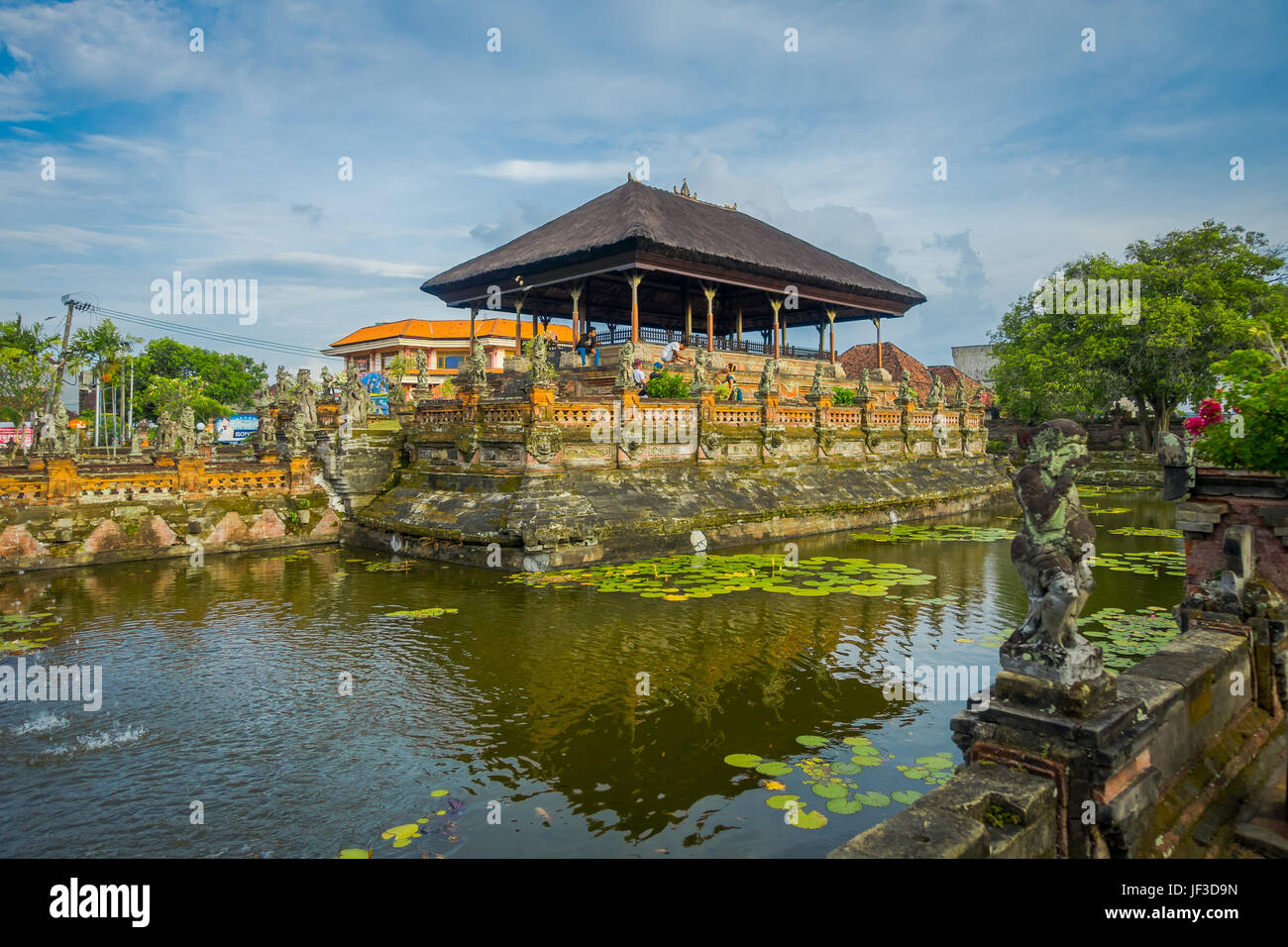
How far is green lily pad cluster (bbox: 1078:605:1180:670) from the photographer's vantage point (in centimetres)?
753

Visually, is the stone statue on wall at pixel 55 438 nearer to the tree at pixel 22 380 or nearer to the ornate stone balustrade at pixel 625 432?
the ornate stone balustrade at pixel 625 432

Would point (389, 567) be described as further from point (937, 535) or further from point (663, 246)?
point (663, 246)

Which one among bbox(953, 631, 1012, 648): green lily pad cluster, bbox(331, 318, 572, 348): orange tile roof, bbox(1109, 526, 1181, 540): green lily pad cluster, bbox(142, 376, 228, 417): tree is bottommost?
bbox(953, 631, 1012, 648): green lily pad cluster

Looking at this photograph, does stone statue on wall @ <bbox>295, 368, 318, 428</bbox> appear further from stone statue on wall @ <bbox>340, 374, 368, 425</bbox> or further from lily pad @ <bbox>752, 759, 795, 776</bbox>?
lily pad @ <bbox>752, 759, 795, 776</bbox>

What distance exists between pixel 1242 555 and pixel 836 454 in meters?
14.2

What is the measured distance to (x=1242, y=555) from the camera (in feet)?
19.5

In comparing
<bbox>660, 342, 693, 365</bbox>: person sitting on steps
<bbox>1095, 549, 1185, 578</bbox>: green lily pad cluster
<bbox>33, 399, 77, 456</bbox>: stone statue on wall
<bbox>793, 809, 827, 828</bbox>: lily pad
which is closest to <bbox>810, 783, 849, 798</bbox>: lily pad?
<bbox>793, 809, 827, 828</bbox>: lily pad

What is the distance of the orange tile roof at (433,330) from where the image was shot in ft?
175
